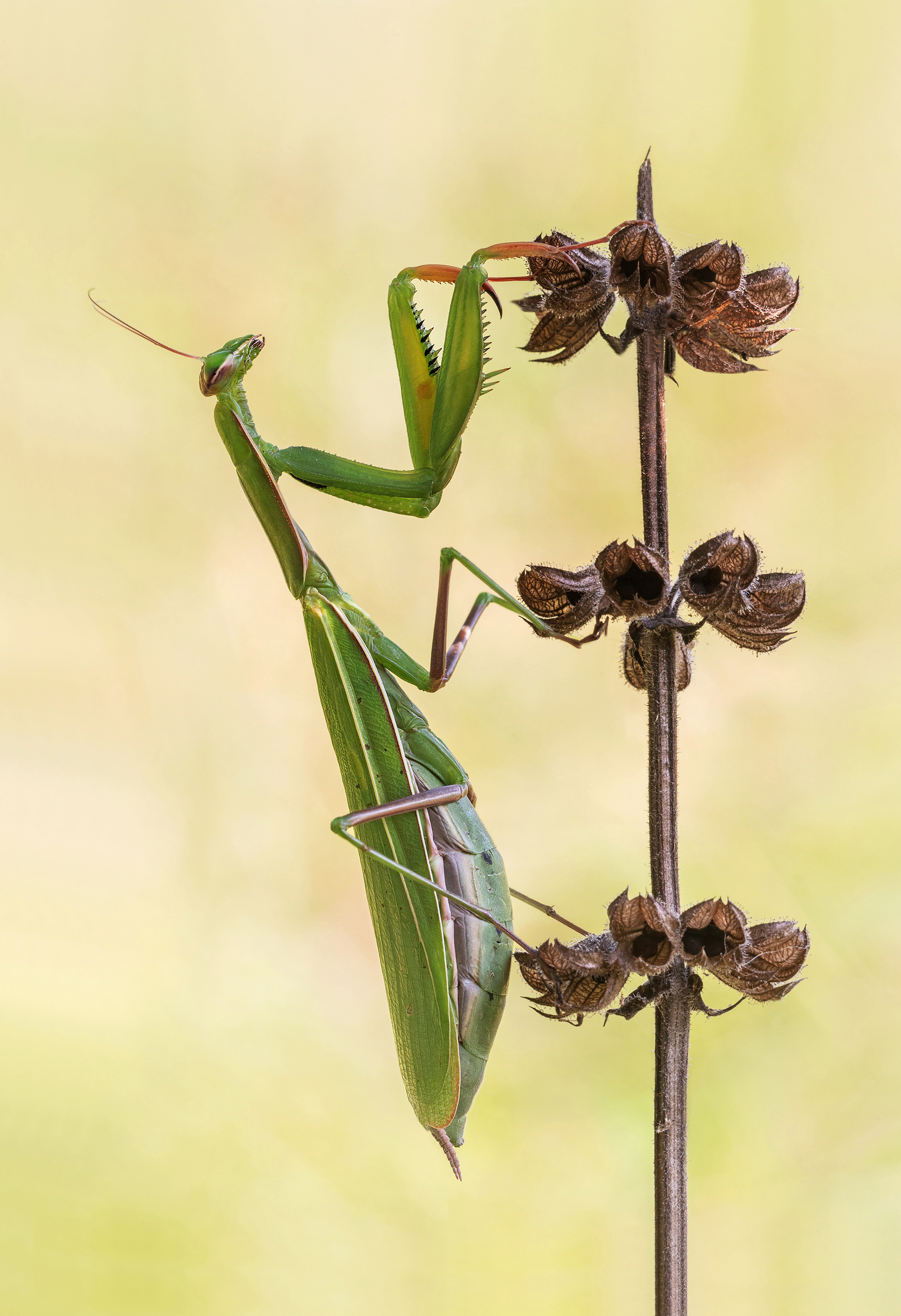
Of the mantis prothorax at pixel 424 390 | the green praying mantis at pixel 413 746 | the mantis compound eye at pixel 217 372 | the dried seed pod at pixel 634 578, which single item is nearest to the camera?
the dried seed pod at pixel 634 578

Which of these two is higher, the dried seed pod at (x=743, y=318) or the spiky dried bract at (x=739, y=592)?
the dried seed pod at (x=743, y=318)

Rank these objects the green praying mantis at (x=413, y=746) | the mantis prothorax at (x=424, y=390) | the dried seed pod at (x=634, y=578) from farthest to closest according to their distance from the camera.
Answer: the green praying mantis at (x=413, y=746) < the mantis prothorax at (x=424, y=390) < the dried seed pod at (x=634, y=578)

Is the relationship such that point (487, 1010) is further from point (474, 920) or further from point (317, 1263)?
point (317, 1263)

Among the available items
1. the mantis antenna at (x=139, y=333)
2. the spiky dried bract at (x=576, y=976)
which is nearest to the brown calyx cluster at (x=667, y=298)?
the mantis antenna at (x=139, y=333)

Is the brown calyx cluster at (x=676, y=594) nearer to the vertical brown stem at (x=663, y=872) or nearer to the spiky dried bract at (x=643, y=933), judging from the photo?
the vertical brown stem at (x=663, y=872)

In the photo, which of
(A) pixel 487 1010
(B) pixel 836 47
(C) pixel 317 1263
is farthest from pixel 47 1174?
(B) pixel 836 47

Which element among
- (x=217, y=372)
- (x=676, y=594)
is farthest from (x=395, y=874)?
(x=217, y=372)

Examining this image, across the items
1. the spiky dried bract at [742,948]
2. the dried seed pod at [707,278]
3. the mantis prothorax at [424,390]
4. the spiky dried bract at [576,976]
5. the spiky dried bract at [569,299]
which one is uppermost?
the mantis prothorax at [424,390]

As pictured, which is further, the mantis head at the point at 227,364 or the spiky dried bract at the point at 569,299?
the mantis head at the point at 227,364
